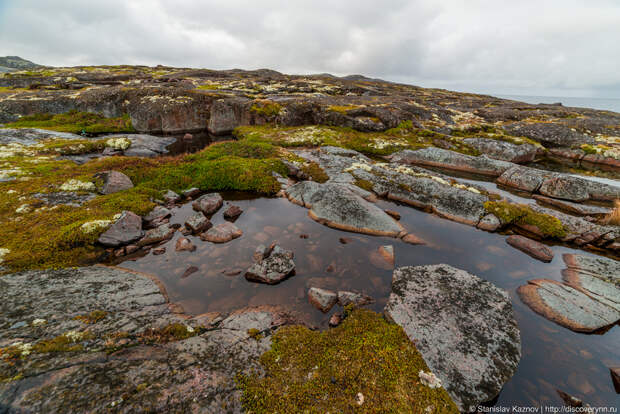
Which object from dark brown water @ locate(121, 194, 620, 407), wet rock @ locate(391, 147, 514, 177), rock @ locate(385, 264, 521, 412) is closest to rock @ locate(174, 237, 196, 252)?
dark brown water @ locate(121, 194, 620, 407)

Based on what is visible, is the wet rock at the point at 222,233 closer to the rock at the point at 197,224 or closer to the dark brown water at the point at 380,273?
the dark brown water at the point at 380,273

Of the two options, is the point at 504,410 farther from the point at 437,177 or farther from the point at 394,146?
the point at 394,146

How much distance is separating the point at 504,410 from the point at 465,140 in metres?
41.4

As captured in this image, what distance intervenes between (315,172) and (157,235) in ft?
52.1

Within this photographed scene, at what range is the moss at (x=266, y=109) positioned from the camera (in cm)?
4528

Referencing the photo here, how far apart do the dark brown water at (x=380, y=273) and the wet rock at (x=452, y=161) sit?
16853mm

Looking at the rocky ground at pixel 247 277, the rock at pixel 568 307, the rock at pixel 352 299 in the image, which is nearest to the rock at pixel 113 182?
the rocky ground at pixel 247 277

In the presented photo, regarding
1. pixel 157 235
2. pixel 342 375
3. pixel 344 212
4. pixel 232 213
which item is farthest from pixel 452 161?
pixel 157 235

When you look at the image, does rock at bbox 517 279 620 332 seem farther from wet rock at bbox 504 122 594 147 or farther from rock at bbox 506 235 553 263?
wet rock at bbox 504 122 594 147

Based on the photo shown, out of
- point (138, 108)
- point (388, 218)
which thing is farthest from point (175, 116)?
point (388, 218)

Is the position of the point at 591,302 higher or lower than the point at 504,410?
higher

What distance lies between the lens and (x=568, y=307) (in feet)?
33.8

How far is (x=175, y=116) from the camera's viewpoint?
146ft

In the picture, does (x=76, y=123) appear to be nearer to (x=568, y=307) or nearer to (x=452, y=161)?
(x=452, y=161)
